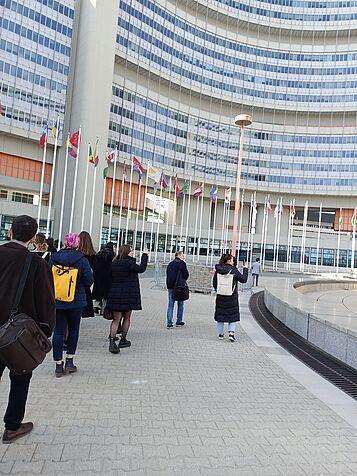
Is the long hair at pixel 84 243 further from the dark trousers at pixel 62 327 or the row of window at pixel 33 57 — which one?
the row of window at pixel 33 57

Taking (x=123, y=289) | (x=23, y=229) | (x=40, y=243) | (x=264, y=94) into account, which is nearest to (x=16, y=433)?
(x=23, y=229)

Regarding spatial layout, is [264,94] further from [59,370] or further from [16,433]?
[16,433]

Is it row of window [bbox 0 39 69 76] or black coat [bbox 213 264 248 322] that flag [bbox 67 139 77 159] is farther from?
black coat [bbox 213 264 248 322]

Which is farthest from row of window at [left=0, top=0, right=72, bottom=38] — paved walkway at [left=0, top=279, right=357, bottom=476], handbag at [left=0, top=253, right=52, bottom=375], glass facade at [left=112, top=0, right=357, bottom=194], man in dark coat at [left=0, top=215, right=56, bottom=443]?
handbag at [left=0, top=253, right=52, bottom=375]

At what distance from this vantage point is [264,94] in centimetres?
6881

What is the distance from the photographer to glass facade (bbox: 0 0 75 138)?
42.2m

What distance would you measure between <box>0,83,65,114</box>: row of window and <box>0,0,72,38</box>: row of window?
833cm

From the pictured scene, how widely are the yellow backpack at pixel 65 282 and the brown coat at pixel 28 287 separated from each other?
1.70 meters

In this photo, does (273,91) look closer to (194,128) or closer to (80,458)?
(194,128)

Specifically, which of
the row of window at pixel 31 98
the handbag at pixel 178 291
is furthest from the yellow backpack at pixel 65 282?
the row of window at pixel 31 98

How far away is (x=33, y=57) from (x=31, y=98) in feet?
15.3

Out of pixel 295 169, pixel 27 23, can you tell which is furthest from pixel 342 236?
pixel 27 23

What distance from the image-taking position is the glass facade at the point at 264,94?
6281 cm

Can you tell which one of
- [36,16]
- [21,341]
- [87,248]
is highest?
[36,16]
